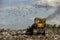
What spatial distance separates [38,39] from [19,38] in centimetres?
282

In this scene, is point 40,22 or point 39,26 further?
point 40,22

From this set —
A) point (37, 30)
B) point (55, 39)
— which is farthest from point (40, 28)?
point (55, 39)

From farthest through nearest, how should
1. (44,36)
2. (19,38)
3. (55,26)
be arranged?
(55,26) < (44,36) < (19,38)

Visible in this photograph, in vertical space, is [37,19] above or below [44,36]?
above

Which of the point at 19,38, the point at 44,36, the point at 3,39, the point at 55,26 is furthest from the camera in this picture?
the point at 55,26

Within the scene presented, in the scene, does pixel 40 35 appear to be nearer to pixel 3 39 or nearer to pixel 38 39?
pixel 38 39

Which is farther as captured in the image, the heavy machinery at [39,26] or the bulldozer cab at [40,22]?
the bulldozer cab at [40,22]

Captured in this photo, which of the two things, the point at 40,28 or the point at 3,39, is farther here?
the point at 40,28

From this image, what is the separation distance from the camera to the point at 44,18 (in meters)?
37.6

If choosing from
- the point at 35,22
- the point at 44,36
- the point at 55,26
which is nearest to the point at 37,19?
the point at 35,22

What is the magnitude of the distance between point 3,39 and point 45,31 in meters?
12.1

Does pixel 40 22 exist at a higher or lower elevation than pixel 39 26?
higher

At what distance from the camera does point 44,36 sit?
36094 millimetres

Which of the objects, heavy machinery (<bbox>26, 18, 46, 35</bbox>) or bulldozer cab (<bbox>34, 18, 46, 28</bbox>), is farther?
bulldozer cab (<bbox>34, 18, 46, 28</bbox>)
